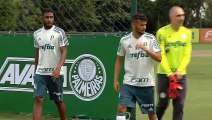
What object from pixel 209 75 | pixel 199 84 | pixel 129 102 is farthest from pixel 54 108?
pixel 209 75

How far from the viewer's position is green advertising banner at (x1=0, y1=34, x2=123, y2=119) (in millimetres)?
10289

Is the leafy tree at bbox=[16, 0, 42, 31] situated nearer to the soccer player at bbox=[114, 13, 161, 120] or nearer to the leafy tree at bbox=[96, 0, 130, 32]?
the leafy tree at bbox=[96, 0, 130, 32]

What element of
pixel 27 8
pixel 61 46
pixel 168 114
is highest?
pixel 27 8

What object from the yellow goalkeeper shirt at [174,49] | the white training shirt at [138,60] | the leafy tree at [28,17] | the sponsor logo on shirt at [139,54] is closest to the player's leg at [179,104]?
the yellow goalkeeper shirt at [174,49]

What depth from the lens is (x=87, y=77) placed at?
34.5ft

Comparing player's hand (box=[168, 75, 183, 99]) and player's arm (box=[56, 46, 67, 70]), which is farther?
player's arm (box=[56, 46, 67, 70])

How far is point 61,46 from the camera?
931 centimetres

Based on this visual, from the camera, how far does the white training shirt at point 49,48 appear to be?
9.31 m

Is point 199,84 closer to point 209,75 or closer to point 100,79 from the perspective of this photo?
point 209,75

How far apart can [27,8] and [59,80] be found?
10.3 feet

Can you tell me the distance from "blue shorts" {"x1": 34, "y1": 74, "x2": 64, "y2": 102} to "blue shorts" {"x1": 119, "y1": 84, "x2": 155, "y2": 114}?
1741mm

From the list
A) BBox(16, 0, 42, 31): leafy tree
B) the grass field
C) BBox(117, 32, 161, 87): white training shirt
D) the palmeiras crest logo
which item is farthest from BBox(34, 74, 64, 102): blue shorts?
BBox(16, 0, 42, 31): leafy tree

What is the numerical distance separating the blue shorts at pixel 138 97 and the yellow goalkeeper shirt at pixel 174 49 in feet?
2.44

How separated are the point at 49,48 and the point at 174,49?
2157mm
